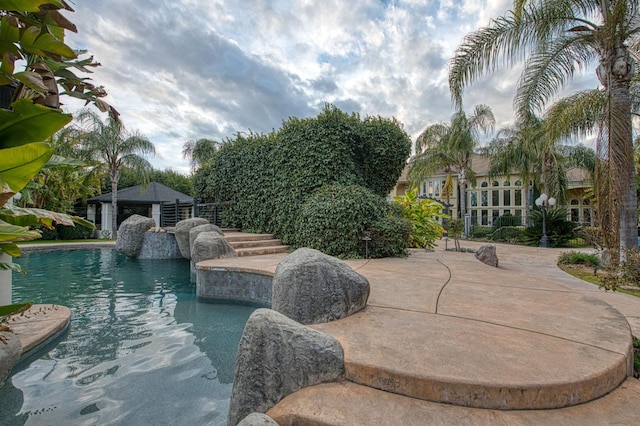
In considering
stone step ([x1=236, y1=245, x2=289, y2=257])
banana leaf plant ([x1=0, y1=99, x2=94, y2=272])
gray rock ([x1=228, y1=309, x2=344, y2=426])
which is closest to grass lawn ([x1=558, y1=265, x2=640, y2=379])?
gray rock ([x1=228, y1=309, x2=344, y2=426])

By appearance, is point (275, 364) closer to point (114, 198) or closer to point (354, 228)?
point (354, 228)

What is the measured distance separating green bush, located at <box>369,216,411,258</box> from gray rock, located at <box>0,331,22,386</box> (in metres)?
5.72

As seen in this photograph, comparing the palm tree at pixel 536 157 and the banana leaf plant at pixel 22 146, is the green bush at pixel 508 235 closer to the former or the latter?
the palm tree at pixel 536 157

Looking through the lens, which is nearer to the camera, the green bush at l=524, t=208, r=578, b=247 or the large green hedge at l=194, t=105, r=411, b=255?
the large green hedge at l=194, t=105, r=411, b=255

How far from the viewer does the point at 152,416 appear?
230 cm

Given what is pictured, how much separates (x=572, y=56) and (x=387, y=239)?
6.17 meters

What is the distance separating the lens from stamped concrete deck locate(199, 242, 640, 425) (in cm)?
168

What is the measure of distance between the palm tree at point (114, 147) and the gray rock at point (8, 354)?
1726cm

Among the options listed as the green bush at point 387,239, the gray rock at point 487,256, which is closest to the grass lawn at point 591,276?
the gray rock at point 487,256

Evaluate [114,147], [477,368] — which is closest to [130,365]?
[477,368]

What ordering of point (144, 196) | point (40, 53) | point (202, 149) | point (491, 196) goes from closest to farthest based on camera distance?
point (40, 53) → point (144, 196) → point (202, 149) → point (491, 196)

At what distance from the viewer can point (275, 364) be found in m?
1.93

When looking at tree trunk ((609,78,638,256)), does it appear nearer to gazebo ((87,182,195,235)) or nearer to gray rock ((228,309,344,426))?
gray rock ((228,309,344,426))

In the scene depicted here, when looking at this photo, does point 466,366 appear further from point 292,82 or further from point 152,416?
point 292,82
